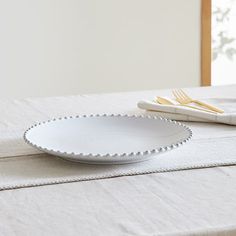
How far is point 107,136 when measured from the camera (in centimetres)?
116

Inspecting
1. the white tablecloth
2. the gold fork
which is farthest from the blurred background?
the white tablecloth

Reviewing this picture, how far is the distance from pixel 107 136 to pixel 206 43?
2143 millimetres

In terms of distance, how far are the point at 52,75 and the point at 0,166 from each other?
6.47 feet

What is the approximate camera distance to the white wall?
9.43ft

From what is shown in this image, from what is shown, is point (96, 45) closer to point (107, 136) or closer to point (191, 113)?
point (191, 113)

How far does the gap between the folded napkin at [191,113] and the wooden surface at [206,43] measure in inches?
70.7

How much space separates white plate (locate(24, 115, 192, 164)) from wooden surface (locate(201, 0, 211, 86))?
2033 mm

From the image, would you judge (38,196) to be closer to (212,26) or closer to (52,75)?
(52,75)

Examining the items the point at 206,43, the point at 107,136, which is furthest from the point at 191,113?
the point at 206,43

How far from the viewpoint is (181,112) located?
1318 millimetres

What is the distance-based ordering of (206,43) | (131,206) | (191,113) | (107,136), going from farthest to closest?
(206,43) < (191,113) < (107,136) < (131,206)

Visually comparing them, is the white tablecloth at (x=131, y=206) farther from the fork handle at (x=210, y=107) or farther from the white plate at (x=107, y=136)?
the fork handle at (x=210, y=107)

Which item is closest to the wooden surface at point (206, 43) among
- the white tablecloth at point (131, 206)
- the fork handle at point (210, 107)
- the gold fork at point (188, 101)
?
the gold fork at point (188, 101)

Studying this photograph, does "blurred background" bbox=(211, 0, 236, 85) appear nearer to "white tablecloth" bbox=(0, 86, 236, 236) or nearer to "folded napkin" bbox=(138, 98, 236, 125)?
"folded napkin" bbox=(138, 98, 236, 125)
